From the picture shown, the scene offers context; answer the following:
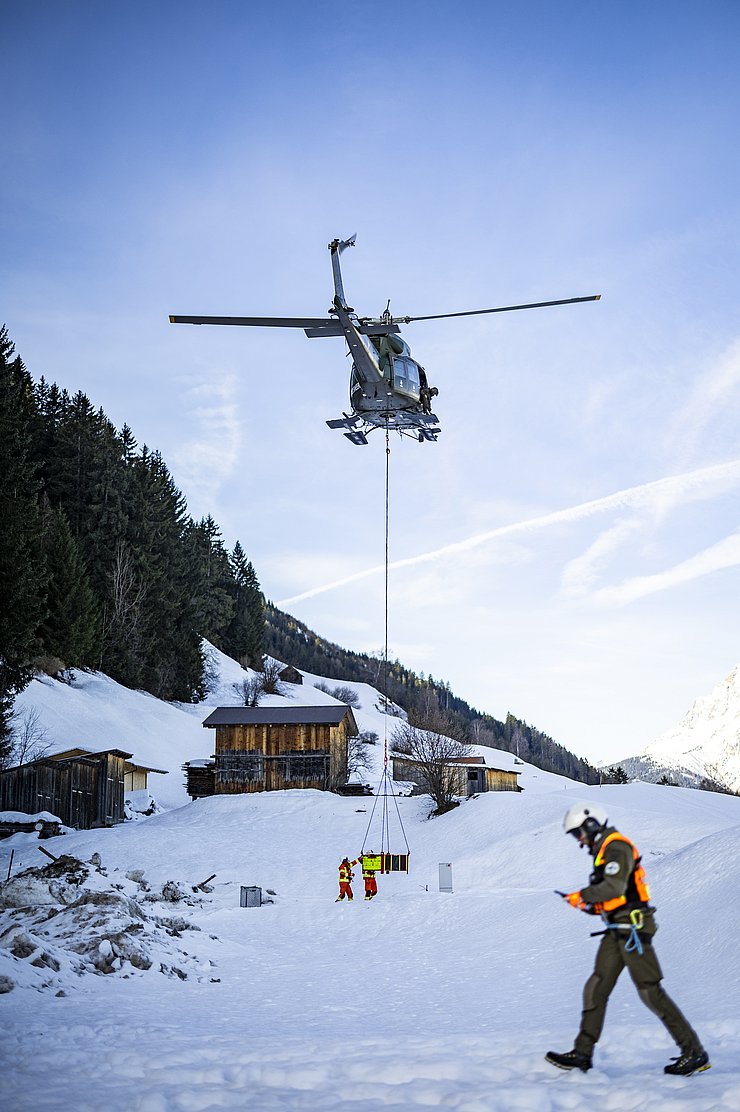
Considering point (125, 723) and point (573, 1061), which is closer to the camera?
point (573, 1061)

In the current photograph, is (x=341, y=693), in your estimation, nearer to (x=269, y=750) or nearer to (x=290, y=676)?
(x=290, y=676)

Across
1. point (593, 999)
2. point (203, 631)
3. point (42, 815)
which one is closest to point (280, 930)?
point (593, 999)

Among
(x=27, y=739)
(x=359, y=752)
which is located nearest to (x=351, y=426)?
(x=27, y=739)

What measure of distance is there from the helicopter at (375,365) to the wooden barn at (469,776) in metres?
23.5

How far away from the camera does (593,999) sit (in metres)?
6.86

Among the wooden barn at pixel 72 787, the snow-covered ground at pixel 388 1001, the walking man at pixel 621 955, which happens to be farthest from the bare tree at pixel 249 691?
the walking man at pixel 621 955

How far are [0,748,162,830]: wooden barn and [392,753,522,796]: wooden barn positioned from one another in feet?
51.6

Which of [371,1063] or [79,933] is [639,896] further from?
[79,933]

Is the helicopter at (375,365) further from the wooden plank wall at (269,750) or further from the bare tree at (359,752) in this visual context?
the bare tree at (359,752)

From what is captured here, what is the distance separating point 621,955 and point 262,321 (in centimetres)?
1842

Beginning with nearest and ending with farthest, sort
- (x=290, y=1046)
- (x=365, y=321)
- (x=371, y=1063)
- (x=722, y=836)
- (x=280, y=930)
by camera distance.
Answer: (x=371, y=1063) < (x=290, y=1046) < (x=722, y=836) < (x=280, y=930) < (x=365, y=321)

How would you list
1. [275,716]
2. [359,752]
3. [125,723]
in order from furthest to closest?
1. [359,752]
2. [125,723]
3. [275,716]

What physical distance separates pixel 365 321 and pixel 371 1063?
18664 mm

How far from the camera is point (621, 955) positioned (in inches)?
268
